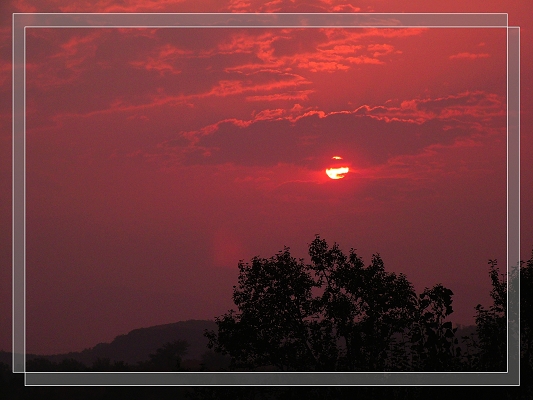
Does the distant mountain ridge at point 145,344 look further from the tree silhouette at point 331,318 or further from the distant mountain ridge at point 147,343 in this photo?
the tree silhouette at point 331,318

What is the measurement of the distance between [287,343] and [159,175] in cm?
178

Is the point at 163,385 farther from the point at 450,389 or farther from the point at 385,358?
the point at 450,389

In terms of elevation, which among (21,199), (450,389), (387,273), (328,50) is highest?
(328,50)

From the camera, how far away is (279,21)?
5008mm

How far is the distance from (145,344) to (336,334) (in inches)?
61.1

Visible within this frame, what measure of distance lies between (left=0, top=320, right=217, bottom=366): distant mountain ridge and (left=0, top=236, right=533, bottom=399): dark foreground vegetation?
0.05 meters

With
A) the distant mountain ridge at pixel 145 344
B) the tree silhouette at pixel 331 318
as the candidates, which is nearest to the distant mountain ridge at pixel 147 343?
the distant mountain ridge at pixel 145 344

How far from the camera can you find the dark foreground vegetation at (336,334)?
4.97m

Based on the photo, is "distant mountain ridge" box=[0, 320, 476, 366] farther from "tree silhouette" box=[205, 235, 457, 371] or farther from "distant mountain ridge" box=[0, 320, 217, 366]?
"tree silhouette" box=[205, 235, 457, 371]

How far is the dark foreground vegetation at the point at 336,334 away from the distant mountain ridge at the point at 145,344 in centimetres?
5

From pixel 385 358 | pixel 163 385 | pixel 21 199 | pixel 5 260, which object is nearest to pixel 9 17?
pixel 21 199

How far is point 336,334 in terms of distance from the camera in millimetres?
5387

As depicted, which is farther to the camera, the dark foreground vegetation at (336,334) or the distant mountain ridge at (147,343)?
the distant mountain ridge at (147,343)

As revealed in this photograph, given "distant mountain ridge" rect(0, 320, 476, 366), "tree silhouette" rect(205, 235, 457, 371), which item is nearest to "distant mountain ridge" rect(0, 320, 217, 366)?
"distant mountain ridge" rect(0, 320, 476, 366)
